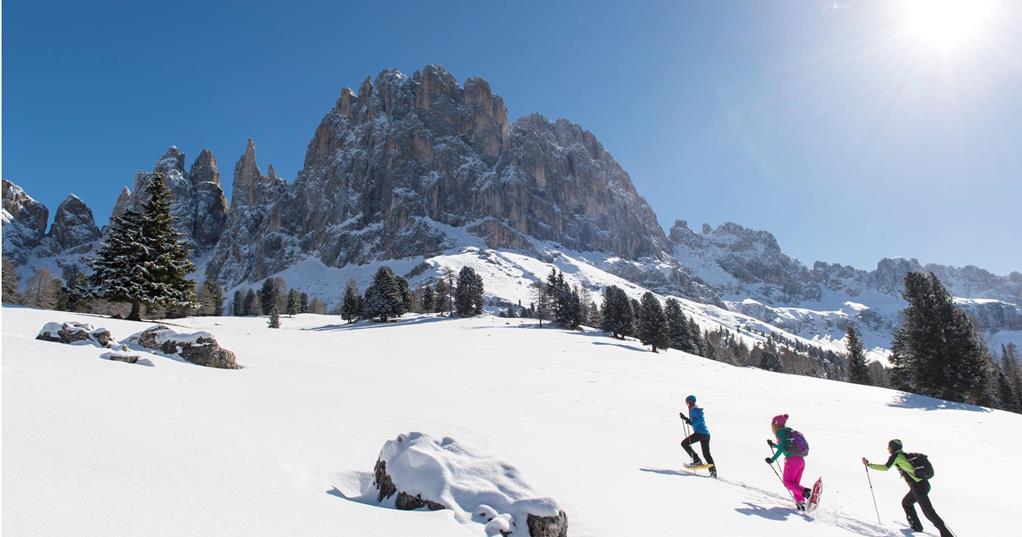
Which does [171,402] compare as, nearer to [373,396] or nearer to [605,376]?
[373,396]

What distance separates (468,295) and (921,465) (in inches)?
2930

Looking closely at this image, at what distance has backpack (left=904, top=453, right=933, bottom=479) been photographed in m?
7.66

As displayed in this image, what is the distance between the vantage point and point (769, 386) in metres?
28.4

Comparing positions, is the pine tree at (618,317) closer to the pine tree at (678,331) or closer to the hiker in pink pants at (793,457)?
the pine tree at (678,331)

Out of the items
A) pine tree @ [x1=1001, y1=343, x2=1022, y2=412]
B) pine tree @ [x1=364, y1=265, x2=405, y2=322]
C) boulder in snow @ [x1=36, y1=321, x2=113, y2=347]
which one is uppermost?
pine tree @ [x1=364, y1=265, x2=405, y2=322]

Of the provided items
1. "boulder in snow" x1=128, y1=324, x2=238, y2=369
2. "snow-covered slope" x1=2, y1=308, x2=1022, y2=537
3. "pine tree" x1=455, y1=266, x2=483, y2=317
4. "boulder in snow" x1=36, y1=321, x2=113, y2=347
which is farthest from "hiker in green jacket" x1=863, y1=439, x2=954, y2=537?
"pine tree" x1=455, y1=266, x2=483, y2=317

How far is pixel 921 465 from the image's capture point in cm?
776

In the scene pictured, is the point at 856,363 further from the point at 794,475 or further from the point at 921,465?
the point at 794,475

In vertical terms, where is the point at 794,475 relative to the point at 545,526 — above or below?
below

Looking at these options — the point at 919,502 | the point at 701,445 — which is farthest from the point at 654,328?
the point at 919,502

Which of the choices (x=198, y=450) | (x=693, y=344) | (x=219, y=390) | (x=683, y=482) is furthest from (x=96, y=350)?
(x=693, y=344)

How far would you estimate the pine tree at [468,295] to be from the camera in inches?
3142

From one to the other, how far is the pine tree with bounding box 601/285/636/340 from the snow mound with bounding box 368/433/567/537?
62.9 m

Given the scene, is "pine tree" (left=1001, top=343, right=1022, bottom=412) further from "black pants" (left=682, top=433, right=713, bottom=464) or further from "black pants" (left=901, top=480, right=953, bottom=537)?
"black pants" (left=682, top=433, right=713, bottom=464)
